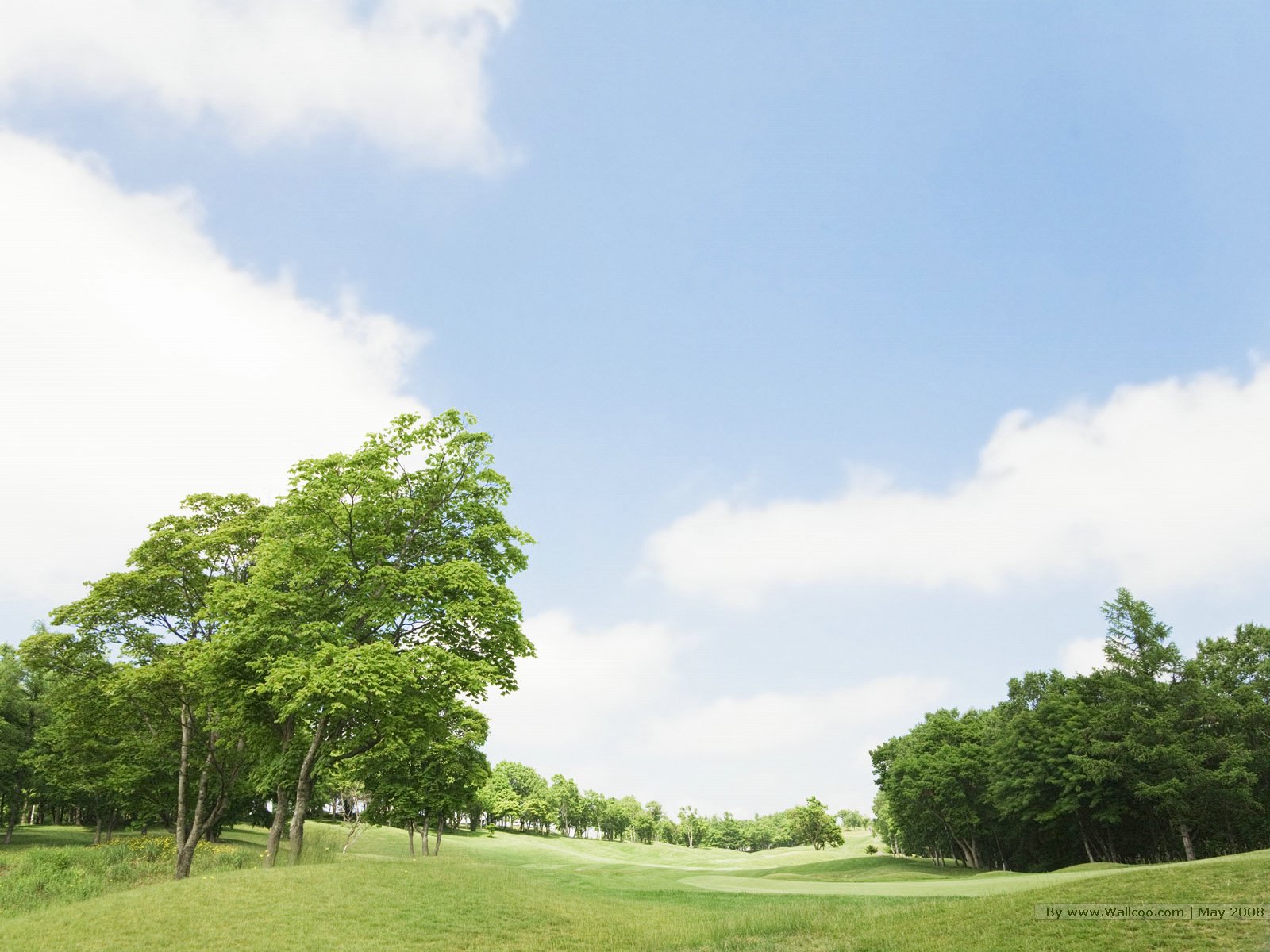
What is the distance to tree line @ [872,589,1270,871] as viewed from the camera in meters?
46.2

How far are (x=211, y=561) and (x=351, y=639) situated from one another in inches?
526

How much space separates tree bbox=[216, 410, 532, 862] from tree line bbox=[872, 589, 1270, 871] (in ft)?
148

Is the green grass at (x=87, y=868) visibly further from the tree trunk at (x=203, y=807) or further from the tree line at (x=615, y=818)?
the tree line at (x=615, y=818)

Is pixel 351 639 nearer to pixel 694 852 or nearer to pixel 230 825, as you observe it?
pixel 230 825

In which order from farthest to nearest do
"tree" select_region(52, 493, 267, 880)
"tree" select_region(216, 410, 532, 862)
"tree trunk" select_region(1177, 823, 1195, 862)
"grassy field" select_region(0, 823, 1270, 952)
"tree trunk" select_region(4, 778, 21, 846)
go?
"tree trunk" select_region(4, 778, 21, 846) < "tree trunk" select_region(1177, 823, 1195, 862) < "tree" select_region(52, 493, 267, 880) < "tree" select_region(216, 410, 532, 862) < "grassy field" select_region(0, 823, 1270, 952)

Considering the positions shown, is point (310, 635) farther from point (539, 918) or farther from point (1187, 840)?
point (1187, 840)

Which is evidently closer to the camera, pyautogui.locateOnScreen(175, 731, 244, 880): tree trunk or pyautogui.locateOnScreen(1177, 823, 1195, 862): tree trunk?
pyautogui.locateOnScreen(175, 731, 244, 880): tree trunk

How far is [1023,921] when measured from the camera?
15.6 m

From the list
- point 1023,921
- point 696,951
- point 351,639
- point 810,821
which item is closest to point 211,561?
point 351,639

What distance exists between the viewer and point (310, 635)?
26.6 meters

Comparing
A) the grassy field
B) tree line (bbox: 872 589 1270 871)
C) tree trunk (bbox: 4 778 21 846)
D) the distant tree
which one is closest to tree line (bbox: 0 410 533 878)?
the grassy field

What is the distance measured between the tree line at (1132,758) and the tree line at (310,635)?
1735 inches

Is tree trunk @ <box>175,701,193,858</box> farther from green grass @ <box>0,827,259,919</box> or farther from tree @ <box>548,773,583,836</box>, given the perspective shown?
tree @ <box>548,773,583,836</box>

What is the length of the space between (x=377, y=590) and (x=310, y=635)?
2899mm
